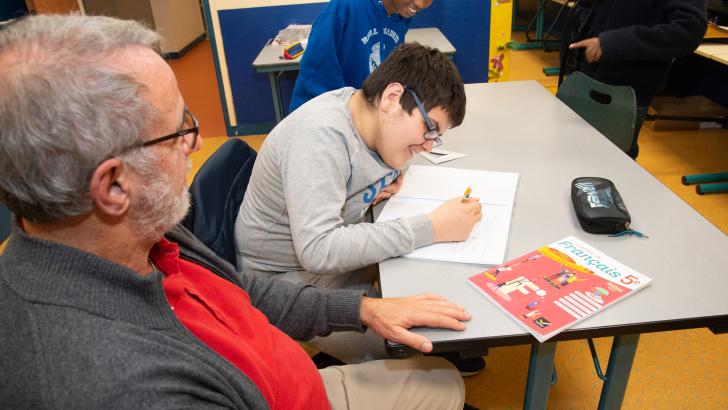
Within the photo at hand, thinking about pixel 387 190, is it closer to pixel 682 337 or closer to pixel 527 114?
pixel 527 114

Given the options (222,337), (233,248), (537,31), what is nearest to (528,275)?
(222,337)

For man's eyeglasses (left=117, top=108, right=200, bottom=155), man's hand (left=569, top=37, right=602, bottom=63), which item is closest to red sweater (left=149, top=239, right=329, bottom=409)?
man's eyeglasses (left=117, top=108, right=200, bottom=155)

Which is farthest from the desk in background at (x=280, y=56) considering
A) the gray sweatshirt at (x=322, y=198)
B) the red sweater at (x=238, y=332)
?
the red sweater at (x=238, y=332)

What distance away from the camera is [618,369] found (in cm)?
120

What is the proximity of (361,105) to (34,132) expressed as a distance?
82 centimetres

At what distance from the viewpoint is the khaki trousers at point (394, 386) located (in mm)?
1123

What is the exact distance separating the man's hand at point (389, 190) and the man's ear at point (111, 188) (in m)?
0.81

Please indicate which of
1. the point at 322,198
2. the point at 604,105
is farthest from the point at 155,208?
the point at 604,105

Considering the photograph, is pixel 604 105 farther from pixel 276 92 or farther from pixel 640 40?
pixel 276 92

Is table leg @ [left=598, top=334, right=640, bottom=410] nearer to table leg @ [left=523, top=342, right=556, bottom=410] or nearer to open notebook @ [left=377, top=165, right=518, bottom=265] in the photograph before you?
table leg @ [left=523, top=342, right=556, bottom=410]

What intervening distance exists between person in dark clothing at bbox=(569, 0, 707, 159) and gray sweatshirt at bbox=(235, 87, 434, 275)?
129 cm

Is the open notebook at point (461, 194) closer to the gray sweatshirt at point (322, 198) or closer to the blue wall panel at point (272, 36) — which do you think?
the gray sweatshirt at point (322, 198)

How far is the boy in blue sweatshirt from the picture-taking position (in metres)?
1.89

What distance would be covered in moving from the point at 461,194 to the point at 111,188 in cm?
97
